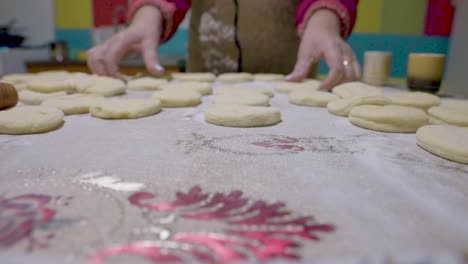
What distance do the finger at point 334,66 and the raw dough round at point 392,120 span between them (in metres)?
0.47

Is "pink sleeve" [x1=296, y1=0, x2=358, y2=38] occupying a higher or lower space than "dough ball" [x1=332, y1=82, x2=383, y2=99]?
higher

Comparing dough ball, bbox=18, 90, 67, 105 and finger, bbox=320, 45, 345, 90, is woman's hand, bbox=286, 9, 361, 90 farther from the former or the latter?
dough ball, bbox=18, 90, 67, 105

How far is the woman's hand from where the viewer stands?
148 cm

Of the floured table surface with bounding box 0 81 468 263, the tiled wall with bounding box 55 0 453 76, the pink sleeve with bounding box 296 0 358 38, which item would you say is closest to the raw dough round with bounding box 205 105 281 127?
the floured table surface with bounding box 0 81 468 263

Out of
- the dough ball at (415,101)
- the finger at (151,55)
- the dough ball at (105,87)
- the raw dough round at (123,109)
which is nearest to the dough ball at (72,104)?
the raw dough round at (123,109)

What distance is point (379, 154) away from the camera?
82 centimetres

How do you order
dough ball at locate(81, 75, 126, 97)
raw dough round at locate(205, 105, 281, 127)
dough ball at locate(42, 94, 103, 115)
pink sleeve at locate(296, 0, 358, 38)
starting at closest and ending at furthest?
raw dough round at locate(205, 105, 281, 127)
dough ball at locate(42, 94, 103, 115)
dough ball at locate(81, 75, 126, 97)
pink sleeve at locate(296, 0, 358, 38)

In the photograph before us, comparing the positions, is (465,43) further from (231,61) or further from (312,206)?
(312,206)

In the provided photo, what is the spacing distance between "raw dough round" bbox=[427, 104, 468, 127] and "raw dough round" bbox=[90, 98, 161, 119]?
0.83 metres

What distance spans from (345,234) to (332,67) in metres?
1.10

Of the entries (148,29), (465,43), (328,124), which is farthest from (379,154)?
(465,43)

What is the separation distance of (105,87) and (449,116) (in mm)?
1152

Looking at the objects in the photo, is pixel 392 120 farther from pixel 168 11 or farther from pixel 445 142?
pixel 168 11

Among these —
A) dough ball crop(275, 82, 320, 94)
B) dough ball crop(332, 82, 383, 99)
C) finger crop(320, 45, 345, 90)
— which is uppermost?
finger crop(320, 45, 345, 90)
